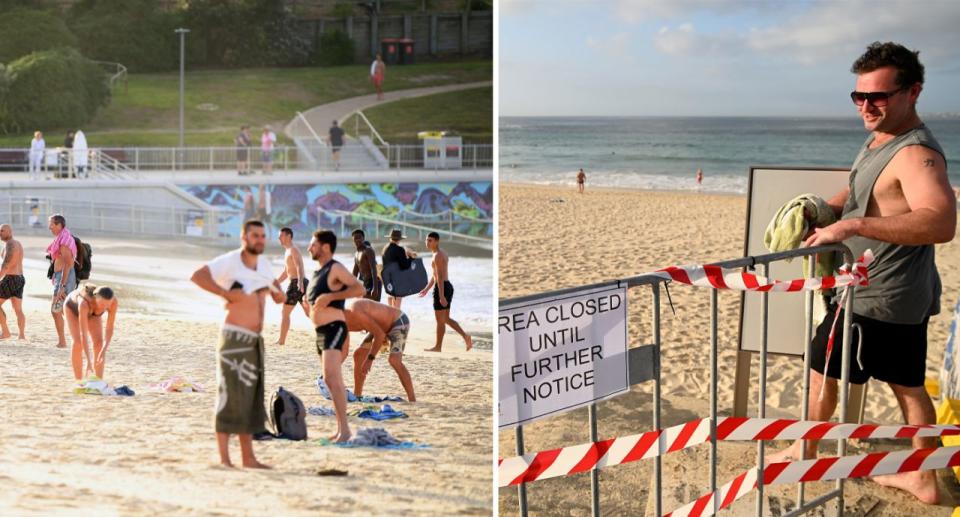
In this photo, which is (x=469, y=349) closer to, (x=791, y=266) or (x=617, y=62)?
(x=791, y=266)

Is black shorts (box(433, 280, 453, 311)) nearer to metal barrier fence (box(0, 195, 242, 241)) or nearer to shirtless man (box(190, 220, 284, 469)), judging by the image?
metal barrier fence (box(0, 195, 242, 241))

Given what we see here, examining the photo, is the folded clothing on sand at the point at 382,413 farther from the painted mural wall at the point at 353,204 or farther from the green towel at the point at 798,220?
the painted mural wall at the point at 353,204

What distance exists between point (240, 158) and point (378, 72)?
2183 mm

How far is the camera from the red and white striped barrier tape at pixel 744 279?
Result: 345 cm

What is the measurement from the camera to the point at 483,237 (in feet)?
50.5

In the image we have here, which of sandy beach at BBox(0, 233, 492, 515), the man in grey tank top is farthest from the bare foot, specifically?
sandy beach at BBox(0, 233, 492, 515)

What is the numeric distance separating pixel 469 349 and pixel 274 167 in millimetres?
5178

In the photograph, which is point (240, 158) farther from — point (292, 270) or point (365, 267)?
point (292, 270)

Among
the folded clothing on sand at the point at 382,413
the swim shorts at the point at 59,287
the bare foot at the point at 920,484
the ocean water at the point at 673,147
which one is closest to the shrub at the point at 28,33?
the swim shorts at the point at 59,287

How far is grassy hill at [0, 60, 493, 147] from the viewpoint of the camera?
1270cm

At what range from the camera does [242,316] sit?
5.12 m

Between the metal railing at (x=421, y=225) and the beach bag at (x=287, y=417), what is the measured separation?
812cm

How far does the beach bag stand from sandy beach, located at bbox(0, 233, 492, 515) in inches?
2.6

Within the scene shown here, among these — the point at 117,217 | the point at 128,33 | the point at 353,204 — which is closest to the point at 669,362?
the point at 117,217
